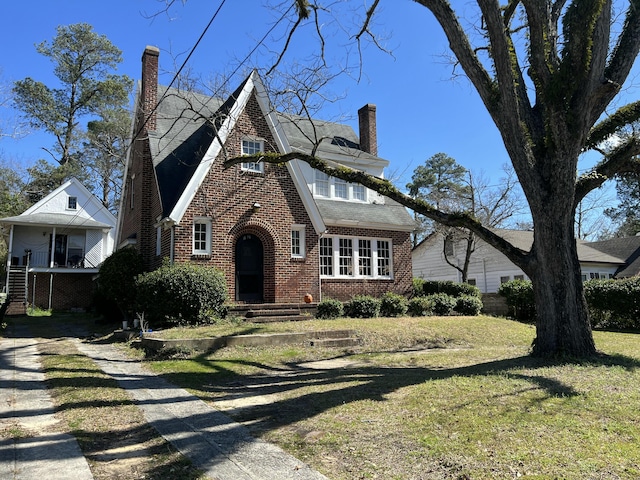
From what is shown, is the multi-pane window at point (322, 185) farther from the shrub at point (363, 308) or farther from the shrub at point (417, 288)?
the shrub at point (363, 308)

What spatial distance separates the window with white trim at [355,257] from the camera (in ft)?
60.7

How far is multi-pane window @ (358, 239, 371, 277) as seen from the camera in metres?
19.2

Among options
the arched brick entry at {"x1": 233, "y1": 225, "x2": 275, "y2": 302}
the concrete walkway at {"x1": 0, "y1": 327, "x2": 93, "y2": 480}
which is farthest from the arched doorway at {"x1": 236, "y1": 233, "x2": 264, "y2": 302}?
the concrete walkway at {"x1": 0, "y1": 327, "x2": 93, "y2": 480}

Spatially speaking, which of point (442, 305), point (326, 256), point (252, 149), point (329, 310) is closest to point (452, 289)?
point (442, 305)

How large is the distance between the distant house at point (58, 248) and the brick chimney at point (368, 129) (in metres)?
17.9

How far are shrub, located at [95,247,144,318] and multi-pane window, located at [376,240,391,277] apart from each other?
9.37 metres

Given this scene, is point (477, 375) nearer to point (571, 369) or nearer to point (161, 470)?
point (571, 369)

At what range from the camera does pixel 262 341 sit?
1109 centimetres

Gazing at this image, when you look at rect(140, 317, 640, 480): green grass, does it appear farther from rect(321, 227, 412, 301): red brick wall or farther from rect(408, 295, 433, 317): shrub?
rect(321, 227, 412, 301): red brick wall

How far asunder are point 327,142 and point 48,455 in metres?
18.9

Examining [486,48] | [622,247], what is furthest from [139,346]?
[622,247]

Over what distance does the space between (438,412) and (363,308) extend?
10224mm

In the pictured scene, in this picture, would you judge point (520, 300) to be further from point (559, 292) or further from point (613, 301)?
point (559, 292)

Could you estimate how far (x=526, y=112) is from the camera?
8555 mm
